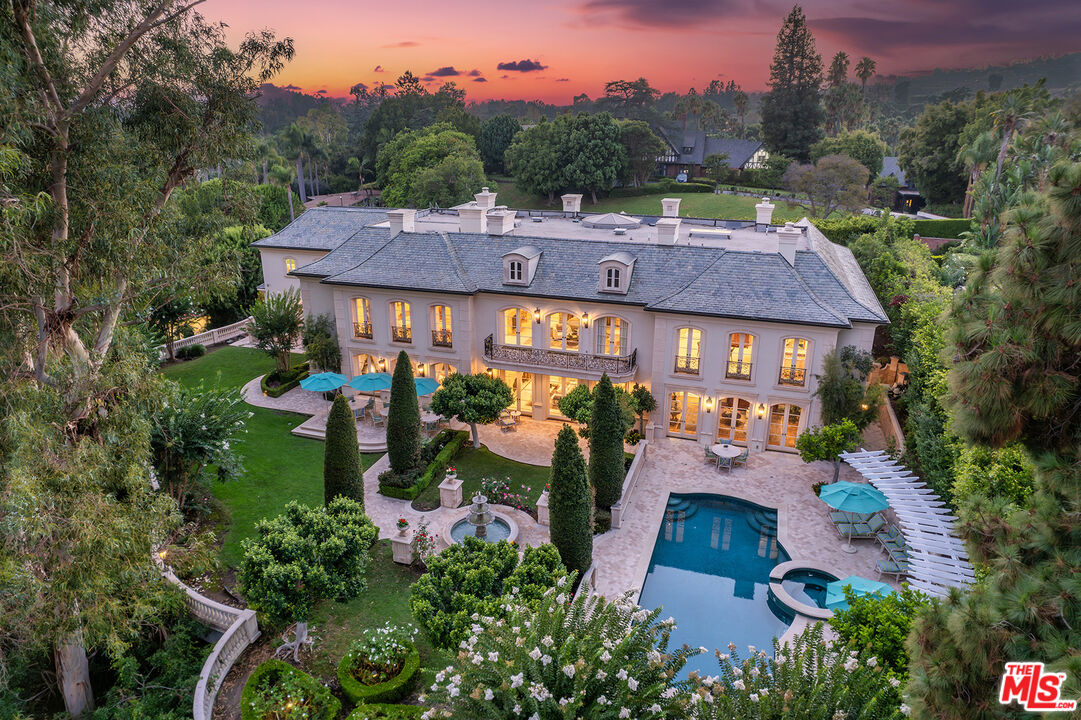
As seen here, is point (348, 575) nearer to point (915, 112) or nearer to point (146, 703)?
point (146, 703)

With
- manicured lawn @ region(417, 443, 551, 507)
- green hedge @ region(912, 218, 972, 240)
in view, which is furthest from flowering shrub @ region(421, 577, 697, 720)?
green hedge @ region(912, 218, 972, 240)

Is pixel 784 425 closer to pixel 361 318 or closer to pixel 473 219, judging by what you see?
pixel 473 219

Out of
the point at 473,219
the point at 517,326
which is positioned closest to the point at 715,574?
the point at 517,326

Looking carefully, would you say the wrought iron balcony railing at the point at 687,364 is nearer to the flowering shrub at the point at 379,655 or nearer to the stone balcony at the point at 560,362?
the stone balcony at the point at 560,362

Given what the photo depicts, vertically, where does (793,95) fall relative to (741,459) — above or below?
above

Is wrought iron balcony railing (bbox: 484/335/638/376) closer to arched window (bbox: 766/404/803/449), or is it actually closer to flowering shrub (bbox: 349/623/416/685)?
arched window (bbox: 766/404/803/449)
